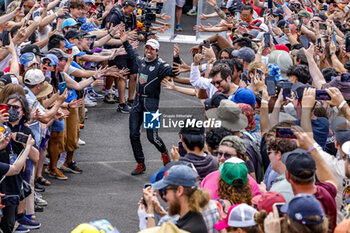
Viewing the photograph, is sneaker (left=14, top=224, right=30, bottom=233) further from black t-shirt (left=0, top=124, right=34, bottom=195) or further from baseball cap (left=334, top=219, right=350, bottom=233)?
baseball cap (left=334, top=219, right=350, bottom=233)

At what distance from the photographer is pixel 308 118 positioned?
6.33 meters

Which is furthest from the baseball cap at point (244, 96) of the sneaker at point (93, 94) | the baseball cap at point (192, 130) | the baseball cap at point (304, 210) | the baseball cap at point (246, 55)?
the sneaker at point (93, 94)

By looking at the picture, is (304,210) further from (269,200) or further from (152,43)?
(152,43)

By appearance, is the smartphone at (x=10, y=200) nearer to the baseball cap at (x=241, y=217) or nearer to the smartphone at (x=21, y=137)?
the smartphone at (x=21, y=137)

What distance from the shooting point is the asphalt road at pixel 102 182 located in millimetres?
8469

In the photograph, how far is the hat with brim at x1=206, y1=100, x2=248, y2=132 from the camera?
7141 millimetres

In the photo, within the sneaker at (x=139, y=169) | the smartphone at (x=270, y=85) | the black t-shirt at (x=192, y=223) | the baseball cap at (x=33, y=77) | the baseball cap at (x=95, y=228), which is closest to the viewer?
the baseball cap at (x=95, y=228)

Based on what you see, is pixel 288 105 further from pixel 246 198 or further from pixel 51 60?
pixel 51 60

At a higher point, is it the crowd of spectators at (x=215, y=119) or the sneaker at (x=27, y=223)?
the crowd of spectators at (x=215, y=119)

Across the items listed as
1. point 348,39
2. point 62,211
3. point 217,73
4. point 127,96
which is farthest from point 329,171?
point 127,96

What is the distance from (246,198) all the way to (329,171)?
74cm

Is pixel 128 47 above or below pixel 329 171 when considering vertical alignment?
below

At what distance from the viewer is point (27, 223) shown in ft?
26.0

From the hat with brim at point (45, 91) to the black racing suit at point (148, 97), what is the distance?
197cm
